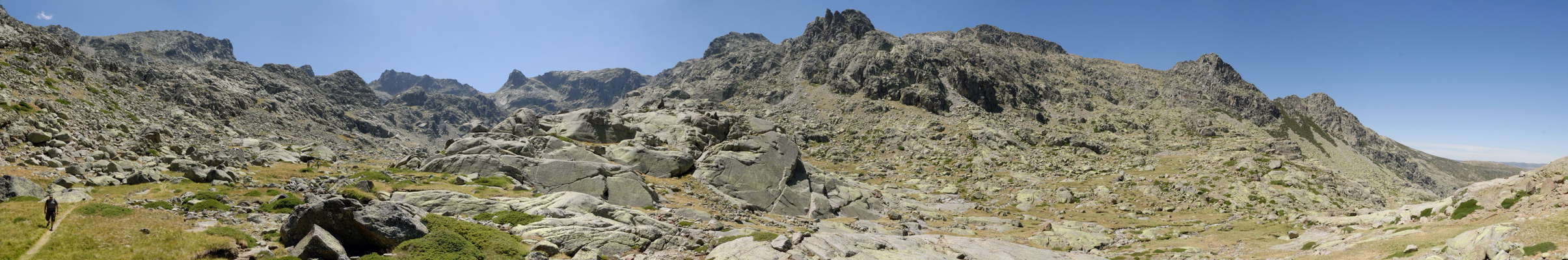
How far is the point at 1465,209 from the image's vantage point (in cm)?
3225

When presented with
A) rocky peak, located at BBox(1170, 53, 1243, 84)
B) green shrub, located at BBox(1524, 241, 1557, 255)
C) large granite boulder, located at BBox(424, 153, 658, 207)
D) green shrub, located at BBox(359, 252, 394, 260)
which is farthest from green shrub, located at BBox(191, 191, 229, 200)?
rocky peak, located at BBox(1170, 53, 1243, 84)

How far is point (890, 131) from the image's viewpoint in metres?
122

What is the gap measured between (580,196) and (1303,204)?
82985mm

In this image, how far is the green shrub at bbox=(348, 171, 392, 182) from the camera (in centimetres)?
3831

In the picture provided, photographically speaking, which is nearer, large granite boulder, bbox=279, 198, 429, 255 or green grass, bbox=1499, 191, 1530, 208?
large granite boulder, bbox=279, 198, 429, 255

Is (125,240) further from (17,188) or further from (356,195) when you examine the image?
(17,188)

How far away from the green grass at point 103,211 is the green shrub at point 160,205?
162 centimetres

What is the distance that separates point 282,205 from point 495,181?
1360cm

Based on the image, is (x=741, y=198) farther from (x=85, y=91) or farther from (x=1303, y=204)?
(x=85, y=91)

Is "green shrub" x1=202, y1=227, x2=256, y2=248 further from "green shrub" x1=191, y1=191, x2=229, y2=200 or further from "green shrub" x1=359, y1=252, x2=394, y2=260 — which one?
"green shrub" x1=191, y1=191, x2=229, y2=200

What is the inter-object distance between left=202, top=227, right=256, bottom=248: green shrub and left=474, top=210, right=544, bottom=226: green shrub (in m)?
8.51

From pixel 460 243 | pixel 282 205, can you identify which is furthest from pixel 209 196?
pixel 460 243

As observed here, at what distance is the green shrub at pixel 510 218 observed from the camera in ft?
89.9

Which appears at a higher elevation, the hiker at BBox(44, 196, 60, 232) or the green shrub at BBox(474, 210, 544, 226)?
the hiker at BBox(44, 196, 60, 232)
